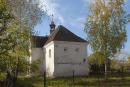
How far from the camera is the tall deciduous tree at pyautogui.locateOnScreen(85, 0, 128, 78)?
35.4 m

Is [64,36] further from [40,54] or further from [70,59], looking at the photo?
[40,54]

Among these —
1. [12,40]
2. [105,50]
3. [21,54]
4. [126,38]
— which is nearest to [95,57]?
[105,50]

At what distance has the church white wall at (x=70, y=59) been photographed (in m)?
40.8

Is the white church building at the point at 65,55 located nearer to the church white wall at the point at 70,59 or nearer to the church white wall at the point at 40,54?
the church white wall at the point at 70,59

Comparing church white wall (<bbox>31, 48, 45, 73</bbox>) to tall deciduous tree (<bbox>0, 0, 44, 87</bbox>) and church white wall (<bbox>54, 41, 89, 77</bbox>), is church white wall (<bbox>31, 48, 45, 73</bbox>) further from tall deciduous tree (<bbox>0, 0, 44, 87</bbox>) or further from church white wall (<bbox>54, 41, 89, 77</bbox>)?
tall deciduous tree (<bbox>0, 0, 44, 87</bbox>)

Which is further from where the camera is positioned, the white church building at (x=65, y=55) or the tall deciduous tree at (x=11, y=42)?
the white church building at (x=65, y=55)

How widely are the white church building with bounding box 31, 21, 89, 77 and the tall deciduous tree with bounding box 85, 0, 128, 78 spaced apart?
20.0 ft

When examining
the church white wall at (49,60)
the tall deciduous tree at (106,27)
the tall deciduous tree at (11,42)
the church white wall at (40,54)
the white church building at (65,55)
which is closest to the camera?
the tall deciduous tree at (11,42)

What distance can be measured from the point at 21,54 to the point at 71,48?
21.9 metres

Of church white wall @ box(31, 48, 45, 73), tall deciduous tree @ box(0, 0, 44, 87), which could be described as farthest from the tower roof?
tall deciduous tree @ box(0, 0, 44, 87)

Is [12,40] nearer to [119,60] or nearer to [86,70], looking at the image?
[86,70]

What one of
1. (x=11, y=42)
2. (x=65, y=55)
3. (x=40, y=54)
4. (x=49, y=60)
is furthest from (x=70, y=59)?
(x=11, y=42)

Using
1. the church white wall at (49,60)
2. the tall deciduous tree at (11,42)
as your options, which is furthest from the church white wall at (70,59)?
the tall deciduous tree at (11,42)

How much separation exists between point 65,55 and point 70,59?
33.4 inches
